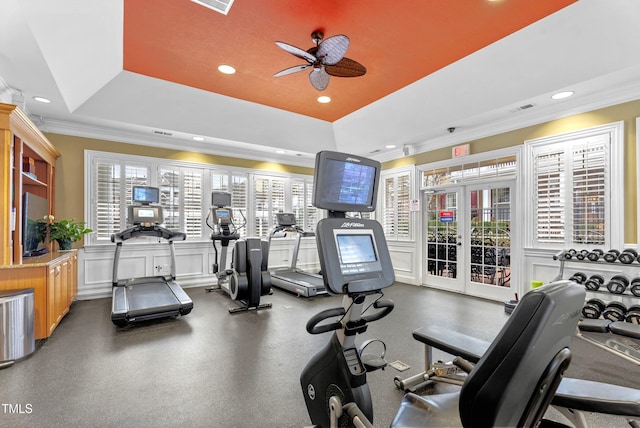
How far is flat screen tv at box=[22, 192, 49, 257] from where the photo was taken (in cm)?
383

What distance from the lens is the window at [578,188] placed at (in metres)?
4.00

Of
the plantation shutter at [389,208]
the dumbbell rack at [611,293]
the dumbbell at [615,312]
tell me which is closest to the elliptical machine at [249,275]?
the plantation shutter at [389,208]

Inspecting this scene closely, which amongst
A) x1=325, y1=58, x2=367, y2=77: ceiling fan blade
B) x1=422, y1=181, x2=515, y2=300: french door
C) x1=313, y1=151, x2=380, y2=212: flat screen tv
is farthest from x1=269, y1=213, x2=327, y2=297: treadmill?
x1=313, y1=151, x2=380, y2=212: flat screen tv

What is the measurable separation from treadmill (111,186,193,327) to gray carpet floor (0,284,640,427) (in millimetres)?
200

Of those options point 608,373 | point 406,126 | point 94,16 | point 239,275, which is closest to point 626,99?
point 406,126

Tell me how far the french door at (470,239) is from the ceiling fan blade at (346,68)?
11.4 feet

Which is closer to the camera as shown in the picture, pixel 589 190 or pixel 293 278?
pixel 589 190

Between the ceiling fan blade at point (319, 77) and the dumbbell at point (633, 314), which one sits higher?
the ceiling fan blade at point (319, 77)

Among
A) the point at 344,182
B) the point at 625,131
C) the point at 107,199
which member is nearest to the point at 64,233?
the point at 107,199

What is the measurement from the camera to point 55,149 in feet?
16.3

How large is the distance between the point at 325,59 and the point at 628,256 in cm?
423

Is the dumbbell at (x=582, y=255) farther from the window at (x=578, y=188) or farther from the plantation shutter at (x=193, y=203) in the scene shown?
the plantation shutter at (x=193, y=203)

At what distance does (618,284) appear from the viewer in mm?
3627

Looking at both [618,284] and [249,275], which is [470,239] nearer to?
[618,284]
